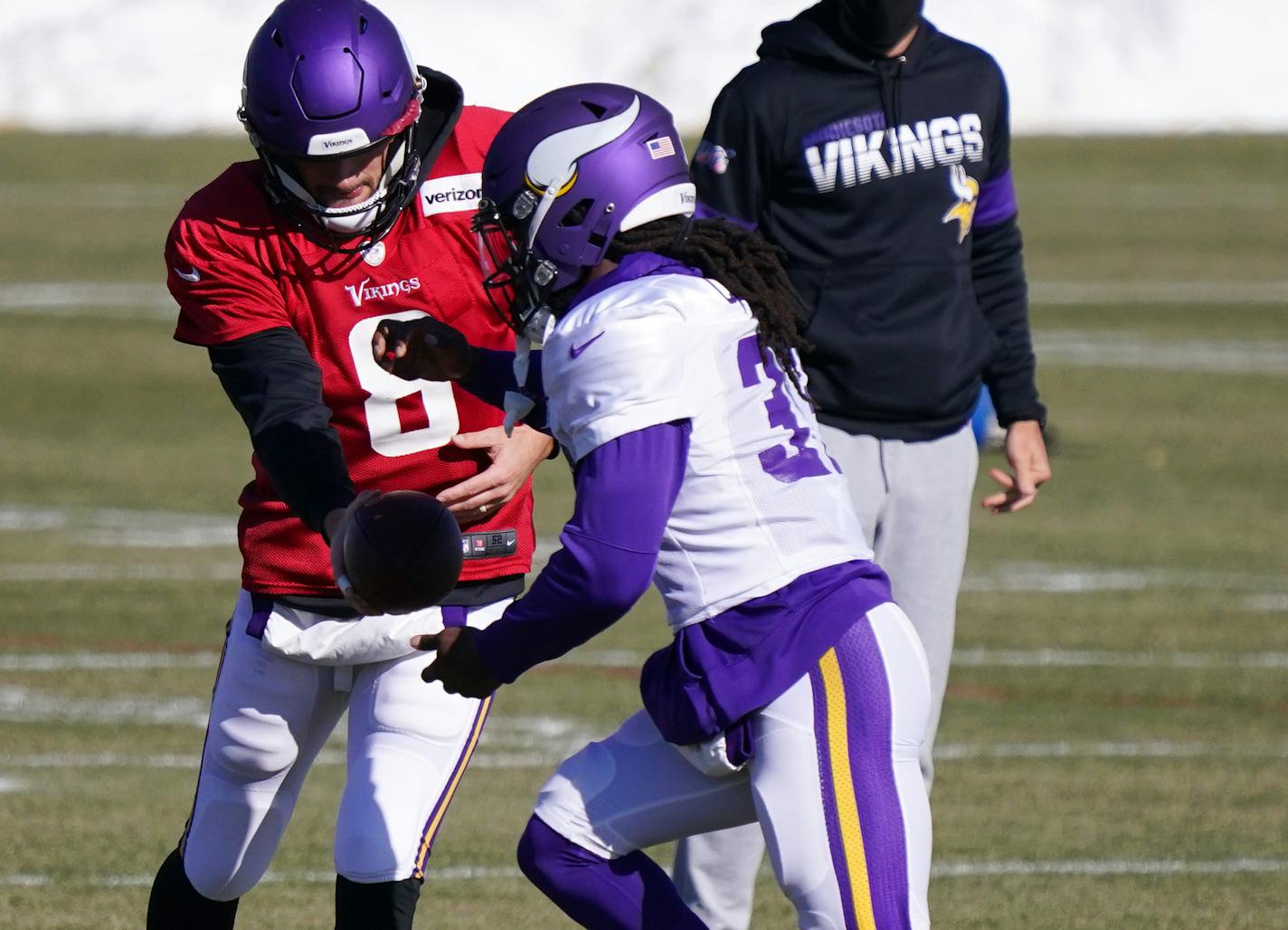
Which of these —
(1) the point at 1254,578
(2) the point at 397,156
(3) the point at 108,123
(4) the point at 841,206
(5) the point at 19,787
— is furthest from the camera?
(3) the point at 108,123

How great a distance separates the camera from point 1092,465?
1308 cm

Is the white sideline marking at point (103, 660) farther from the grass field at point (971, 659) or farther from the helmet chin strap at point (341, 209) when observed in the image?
the helmet chin strap at point (341, 209)

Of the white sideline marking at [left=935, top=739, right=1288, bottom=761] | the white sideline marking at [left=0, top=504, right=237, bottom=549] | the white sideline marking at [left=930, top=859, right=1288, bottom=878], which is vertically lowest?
the white sideline marking at [left=0, top=504, right=237, bottom=549]

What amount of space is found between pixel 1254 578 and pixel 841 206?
5361 mm

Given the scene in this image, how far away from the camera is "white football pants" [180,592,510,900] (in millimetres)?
4316

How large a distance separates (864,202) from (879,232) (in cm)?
8

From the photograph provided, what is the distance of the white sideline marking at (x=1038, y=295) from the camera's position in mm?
18375

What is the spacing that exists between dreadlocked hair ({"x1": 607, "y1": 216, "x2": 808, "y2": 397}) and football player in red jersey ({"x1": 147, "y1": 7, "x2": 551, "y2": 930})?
65cm

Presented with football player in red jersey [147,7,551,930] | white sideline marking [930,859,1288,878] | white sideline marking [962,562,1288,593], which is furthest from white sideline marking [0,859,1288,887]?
white sideline marking [962,562,1288,593]

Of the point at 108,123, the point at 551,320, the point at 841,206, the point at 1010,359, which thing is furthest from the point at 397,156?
the point at 108,123

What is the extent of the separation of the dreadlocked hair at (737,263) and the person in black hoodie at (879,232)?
1.16 meters

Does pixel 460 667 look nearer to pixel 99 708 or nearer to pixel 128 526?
pixel 99 708

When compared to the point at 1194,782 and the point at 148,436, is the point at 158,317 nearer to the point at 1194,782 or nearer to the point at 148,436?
the point at 148,436

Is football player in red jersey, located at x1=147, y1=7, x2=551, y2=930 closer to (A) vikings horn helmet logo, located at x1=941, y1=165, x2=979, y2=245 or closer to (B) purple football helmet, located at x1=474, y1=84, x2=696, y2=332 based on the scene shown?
(B) purple football helmet, located at x1=474, y1=84, x2=696, y2=332
